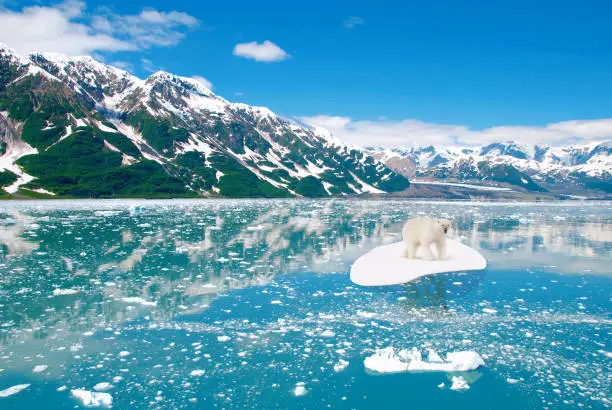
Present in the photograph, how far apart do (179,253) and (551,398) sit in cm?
2497

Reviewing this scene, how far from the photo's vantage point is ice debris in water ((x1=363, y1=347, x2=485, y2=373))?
1109 centimetres

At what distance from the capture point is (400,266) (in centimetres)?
Result: 2305

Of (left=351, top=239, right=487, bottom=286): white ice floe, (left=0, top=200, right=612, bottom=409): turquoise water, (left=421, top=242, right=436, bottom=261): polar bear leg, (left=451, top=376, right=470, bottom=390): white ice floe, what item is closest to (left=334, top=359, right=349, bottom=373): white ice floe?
(left=0, top=200, right=612, bottom=409): turquoise water

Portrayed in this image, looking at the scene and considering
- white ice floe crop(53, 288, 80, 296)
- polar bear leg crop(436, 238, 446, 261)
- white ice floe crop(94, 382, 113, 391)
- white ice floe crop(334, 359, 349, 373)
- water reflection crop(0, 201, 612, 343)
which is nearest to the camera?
white ice floe crop(94, 382, 113, 391)

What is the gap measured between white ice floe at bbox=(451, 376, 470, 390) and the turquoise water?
0.75 ft

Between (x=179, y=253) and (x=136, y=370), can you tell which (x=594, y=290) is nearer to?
(x=136, y=370)

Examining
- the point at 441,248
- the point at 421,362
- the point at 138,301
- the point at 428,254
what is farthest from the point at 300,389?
the point at 428,254

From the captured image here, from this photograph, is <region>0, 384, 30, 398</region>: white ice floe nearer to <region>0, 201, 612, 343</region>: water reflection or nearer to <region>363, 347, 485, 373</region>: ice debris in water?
<region>0, 201, 612, 343</region>: water reflection

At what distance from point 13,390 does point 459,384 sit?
1070 centimetres

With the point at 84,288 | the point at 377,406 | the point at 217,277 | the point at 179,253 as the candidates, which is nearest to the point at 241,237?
the point at 179,253

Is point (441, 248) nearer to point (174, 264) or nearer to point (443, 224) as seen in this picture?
point (443, 224)

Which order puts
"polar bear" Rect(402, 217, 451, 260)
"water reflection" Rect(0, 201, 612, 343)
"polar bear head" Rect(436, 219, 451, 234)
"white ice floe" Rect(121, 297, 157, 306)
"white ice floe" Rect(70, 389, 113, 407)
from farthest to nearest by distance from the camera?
1. "polar bear" Rect(402, 217, 451, 260)
2. "polar bear head" Rect(436, 219, 451, 234)
3. "white ice floe" Rect(121, 297, 157, 306)
4. "water reflection" Rect(0, 201, 612, 343)
5. "white ice floe" Rect(70, 389, 113, 407)

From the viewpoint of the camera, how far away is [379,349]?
40.5 ft

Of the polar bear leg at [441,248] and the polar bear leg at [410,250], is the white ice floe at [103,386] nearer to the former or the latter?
the polar bear leg at [410,250]
